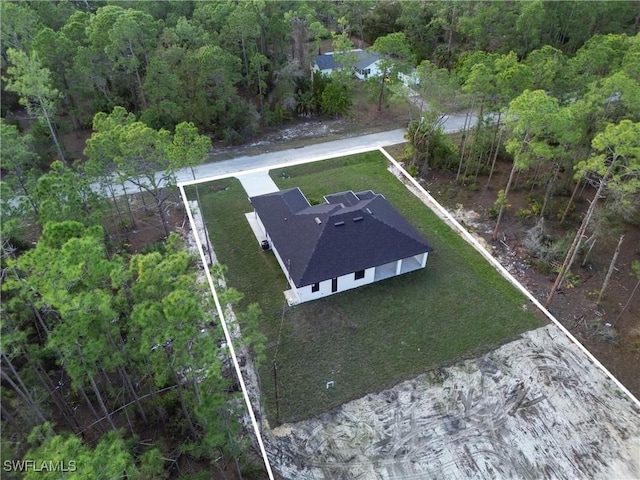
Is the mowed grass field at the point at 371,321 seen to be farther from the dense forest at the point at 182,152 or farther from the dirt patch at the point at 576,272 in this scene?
the dense forest at the point at 182,152

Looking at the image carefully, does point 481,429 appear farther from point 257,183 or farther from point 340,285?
point 257,183

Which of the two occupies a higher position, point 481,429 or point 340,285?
point 340,285

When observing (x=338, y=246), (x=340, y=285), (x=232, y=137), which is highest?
(x=338, y=246)

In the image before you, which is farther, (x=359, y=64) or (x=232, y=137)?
(x=359, y=64)

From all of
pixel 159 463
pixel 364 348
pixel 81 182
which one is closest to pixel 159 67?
pixel 81 182

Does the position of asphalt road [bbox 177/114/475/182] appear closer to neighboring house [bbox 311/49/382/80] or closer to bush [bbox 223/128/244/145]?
bush [bbox 223/128/244/145]

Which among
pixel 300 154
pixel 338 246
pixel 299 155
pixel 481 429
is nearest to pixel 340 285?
pixel 338 246

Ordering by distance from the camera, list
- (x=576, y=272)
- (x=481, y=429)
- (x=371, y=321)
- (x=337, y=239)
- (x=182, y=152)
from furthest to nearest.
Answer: (x=576, y=272) < (x=337, y=239) < (x=182, y=152) < (x=371, y=321) < (x=481, y=429)
